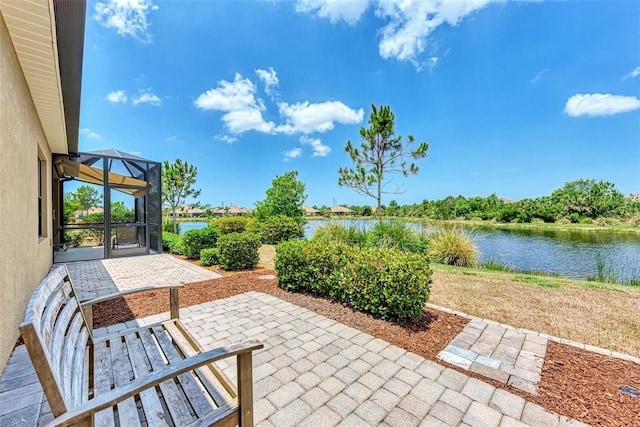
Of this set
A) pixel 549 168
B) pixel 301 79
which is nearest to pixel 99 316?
pixel 301 79

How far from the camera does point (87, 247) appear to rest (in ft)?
30.5

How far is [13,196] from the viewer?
2.45m

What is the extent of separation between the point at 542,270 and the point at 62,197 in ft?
47.1

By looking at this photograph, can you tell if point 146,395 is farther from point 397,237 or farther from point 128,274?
point 397,237

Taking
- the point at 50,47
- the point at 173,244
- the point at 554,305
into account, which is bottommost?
the point at 554,305

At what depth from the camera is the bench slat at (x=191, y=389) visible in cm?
121

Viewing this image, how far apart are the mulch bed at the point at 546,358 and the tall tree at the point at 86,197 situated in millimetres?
6694

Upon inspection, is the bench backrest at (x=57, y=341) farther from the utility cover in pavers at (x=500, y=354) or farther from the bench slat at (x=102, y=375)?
the utility cover in pavers at (x=500, y=354)

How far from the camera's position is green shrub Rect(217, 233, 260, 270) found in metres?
5.64

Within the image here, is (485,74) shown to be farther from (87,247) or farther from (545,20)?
(87,247)

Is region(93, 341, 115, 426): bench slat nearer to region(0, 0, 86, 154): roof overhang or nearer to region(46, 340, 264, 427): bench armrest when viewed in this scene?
region(46, 340, 264, 427): bench armrest

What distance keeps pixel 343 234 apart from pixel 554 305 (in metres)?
4.62

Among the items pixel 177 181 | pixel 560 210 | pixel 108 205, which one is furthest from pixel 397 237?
pixel 560 210

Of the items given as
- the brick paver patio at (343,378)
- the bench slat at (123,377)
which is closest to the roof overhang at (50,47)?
the bench slat at (123,377)
